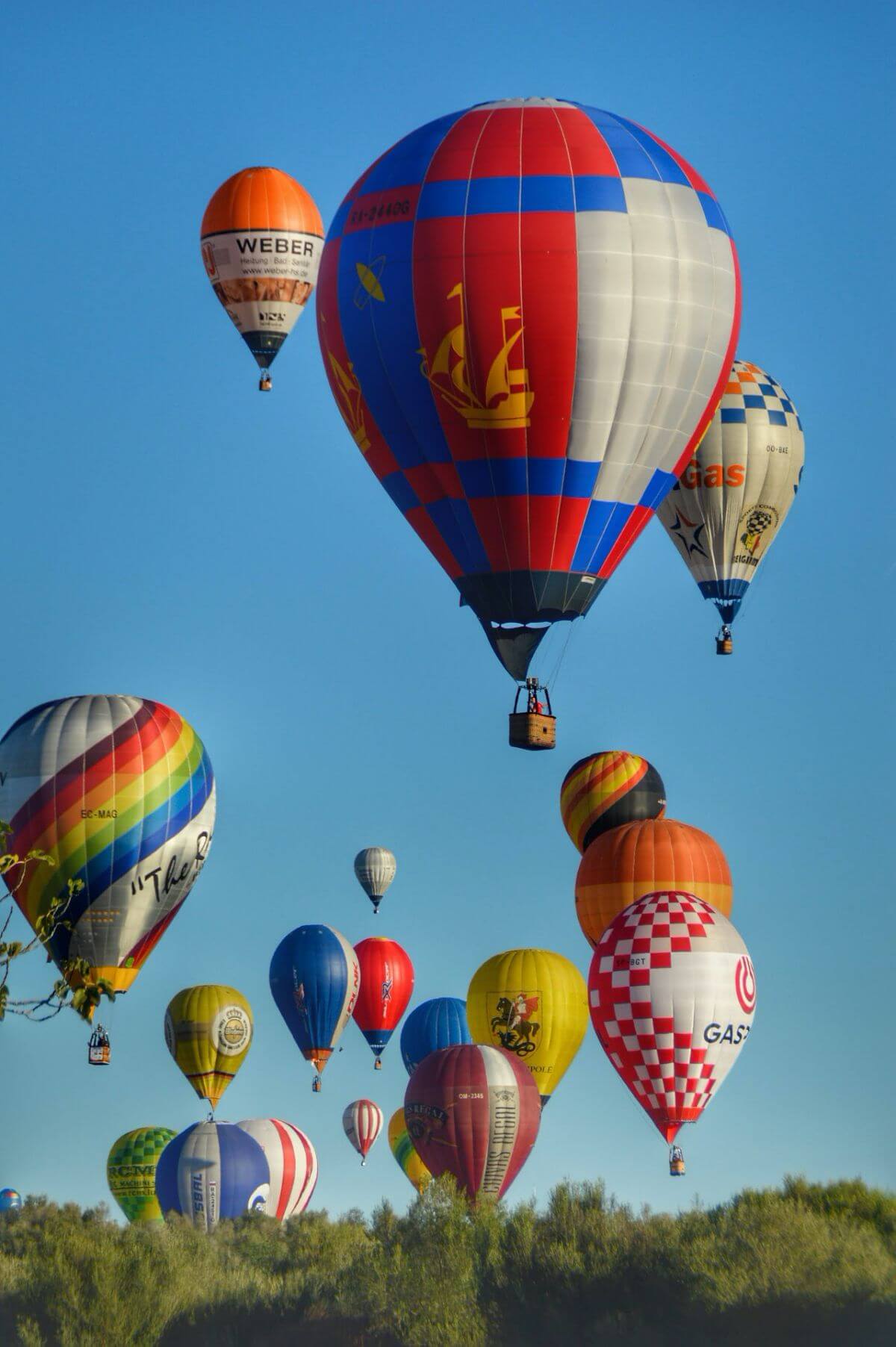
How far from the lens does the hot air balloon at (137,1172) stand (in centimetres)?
5706

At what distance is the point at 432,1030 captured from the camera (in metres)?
59.5

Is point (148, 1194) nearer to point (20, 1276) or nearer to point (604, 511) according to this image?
point (20, 1276)

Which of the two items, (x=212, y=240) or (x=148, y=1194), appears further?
(x=148, y=1194)

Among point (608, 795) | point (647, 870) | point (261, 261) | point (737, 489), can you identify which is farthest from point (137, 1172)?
point (737, 489)

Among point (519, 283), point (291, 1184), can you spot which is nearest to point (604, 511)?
point (519, 283)

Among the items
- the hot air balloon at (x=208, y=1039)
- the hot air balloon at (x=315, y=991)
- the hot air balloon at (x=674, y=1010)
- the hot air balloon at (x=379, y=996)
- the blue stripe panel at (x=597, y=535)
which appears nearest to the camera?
the blue stripe panel at (x=597, y=535)

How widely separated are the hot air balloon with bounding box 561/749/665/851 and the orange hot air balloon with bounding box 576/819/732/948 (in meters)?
2.39

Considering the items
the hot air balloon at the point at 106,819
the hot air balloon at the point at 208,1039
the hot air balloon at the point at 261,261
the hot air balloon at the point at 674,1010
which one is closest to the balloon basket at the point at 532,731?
the hot air balloon at the point at 674,1010

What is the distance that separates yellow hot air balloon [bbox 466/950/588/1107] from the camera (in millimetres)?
49656

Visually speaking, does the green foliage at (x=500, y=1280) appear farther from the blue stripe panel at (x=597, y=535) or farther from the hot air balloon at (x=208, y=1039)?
the hot air balloon at (x=208, y=1039)

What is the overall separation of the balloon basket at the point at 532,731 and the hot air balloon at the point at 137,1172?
1007 inches

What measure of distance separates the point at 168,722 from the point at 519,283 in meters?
15.0

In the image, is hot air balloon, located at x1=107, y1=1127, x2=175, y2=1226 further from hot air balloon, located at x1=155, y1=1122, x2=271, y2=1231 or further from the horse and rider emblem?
the horse and rider emblem

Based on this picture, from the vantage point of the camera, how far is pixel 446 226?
3359 centimetres
